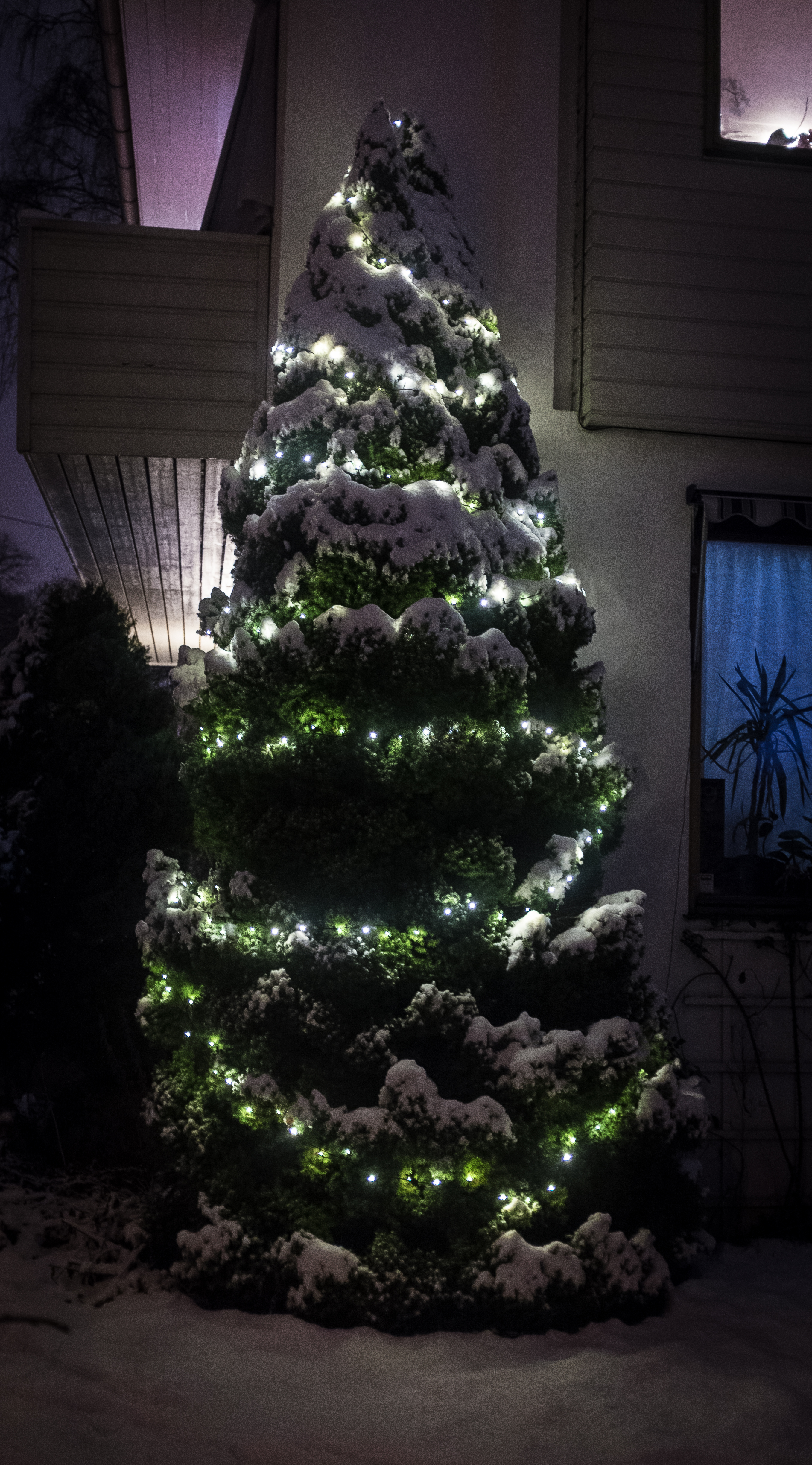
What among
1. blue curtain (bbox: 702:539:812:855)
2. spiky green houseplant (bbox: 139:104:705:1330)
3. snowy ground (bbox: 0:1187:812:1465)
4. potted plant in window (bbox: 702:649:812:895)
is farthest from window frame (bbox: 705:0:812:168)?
snowy ground (bbox: 0:1187:812:1465)

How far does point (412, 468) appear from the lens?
3.84m

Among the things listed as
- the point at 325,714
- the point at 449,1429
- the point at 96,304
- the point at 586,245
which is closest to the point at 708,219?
the point at 586,245

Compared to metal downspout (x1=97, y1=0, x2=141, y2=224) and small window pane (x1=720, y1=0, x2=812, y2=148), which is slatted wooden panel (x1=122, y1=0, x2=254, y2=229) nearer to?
metal downspout (x1=97, y1=0, x2=141, y2=224)

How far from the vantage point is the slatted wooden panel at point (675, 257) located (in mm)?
5074

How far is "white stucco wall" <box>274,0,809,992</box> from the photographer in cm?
495

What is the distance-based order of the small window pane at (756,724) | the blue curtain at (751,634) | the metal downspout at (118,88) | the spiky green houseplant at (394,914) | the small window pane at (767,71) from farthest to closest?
the metal downspout at (118,88) → the small window pane at (767,71) → the blue curtain at (751,634) → the small window pane at (756,724) → the spiky green houseplant at (394,914)

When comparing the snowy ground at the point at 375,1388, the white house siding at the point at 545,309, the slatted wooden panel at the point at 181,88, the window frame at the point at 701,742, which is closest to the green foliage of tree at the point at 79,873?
the snowy ground at the point at 375,1388

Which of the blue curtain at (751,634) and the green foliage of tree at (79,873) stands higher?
the blue curtain at (751,634)

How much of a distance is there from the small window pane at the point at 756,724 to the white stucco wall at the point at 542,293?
0.67 feet

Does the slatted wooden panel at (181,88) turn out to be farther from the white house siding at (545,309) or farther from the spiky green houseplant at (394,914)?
the spiky green houseplant at (394,914)

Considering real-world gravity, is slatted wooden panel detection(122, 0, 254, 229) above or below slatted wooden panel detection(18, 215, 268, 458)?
above

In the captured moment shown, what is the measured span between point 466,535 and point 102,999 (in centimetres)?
280

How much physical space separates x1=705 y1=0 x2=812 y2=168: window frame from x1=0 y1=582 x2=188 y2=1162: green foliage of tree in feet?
12.6

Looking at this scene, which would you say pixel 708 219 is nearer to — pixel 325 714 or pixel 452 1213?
pixel 325 714
